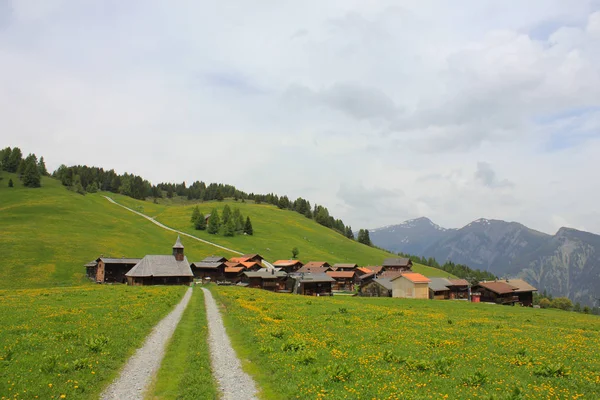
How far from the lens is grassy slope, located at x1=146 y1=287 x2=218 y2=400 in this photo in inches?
564

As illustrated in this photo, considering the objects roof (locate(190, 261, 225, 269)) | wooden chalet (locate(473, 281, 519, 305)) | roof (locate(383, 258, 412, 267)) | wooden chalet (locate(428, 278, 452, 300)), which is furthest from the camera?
roof (locate(383, 258, 412, 267))

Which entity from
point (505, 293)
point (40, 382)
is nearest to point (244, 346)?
point (40, 382)

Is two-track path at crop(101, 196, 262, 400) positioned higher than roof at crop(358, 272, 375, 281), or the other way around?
two-track path at crop(101, 196, 262, 400)

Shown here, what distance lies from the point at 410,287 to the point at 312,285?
24906 mm

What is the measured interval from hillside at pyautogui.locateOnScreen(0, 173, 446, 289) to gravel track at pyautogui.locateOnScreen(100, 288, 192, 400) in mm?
69854

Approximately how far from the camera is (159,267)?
90.2 metres

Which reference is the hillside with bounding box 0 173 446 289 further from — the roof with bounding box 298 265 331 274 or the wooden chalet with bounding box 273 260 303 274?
the roof with bounding box 298 265 331 274

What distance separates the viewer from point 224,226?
577 ft

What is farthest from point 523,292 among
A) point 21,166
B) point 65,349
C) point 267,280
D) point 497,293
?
point 21,166

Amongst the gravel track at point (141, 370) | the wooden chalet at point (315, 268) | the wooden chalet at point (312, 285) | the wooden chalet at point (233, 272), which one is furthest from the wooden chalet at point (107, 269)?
the gravel track at point (141, 370)

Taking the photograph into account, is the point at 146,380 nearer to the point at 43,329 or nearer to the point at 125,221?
the point at 43,329

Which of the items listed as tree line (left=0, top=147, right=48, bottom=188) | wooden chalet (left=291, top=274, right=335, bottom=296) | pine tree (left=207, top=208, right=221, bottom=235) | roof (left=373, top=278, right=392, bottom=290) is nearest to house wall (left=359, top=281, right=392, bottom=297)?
roof (left=373, top=278, right=392, bottom=290)

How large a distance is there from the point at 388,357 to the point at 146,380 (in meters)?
11.6

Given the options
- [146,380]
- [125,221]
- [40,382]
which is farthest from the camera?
[125,221]
